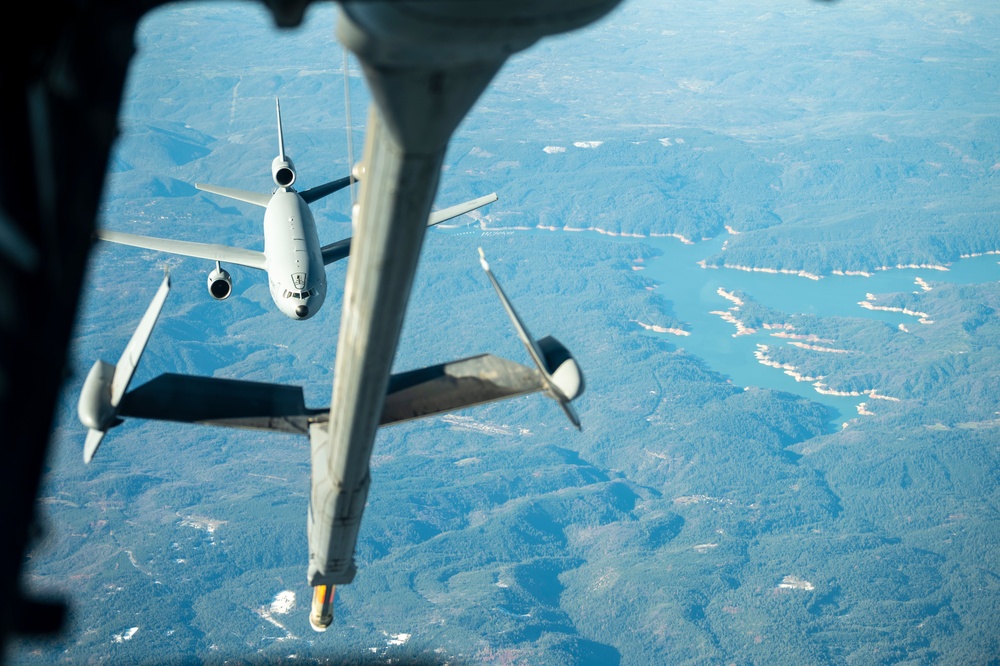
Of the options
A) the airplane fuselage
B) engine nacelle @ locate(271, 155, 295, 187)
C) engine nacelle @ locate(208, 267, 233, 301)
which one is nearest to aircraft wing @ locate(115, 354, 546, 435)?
the airplane fuselage

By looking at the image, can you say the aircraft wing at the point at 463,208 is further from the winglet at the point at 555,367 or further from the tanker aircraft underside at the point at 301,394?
the winglet at the point at 555,367

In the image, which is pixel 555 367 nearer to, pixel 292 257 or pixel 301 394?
pixel 301 394

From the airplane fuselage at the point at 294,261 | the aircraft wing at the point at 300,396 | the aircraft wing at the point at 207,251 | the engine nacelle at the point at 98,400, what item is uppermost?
the engine nacelle at the point at 98,400

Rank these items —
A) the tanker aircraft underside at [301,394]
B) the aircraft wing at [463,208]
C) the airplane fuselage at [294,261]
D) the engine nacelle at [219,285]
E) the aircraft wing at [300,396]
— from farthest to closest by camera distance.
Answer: the engine nacelle at [219,285]
the aircraft wing at [463,208]
the airplane fuselage at [294,261]
the aircraft wing at [300,396]
the tanker aircraft underside at [301,394]

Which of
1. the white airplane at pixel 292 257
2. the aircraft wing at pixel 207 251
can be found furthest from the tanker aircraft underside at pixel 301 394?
→ the aircraft wing at pixel 207 251

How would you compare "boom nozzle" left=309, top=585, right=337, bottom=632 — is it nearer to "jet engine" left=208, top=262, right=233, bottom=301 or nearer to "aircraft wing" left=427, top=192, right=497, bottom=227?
"aircraft wing" left=427, top=192, right=497, bottom=227

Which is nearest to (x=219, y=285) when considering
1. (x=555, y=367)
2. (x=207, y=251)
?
(x=207, y=251)
